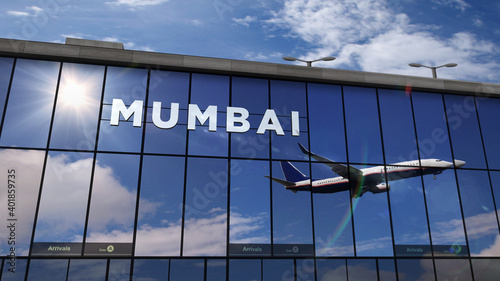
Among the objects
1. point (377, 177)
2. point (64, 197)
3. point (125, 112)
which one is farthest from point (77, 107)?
point (377, 177)

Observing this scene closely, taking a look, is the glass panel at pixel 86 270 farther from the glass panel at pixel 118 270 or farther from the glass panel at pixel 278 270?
the glass panel at pixel 278 270

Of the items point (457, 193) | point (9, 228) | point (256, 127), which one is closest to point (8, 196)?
point (9, 228)

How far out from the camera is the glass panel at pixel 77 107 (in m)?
18.4

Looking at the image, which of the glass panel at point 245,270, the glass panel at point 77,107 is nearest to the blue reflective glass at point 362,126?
the glass panel at point 245,270

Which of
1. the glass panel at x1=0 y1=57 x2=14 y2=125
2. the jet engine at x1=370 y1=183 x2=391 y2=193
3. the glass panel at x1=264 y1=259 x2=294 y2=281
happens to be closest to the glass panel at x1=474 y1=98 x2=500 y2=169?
the jet engine at x1=370 y1=183 x2=391 y2=193

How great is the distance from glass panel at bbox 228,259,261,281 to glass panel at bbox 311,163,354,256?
9.43 feet

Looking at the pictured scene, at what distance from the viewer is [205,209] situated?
18.4m

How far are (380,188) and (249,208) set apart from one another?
6711 mm

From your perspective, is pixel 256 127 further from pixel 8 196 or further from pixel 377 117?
pixel 8 196

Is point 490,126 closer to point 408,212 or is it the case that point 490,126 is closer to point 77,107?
point 408,212

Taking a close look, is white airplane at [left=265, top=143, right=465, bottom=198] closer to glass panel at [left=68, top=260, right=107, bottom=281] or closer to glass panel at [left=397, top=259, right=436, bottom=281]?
glass panel at [left=397, top=259, right=436, bottom=281]

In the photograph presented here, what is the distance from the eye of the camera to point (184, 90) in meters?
20.3

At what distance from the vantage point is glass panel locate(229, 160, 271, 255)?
18500 millimetres

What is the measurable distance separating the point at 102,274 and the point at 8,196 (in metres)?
5.05
